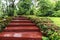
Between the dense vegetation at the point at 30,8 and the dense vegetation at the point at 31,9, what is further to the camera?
the dense vegetation at the point at 30,8

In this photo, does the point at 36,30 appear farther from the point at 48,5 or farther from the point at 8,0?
the point at 8,0

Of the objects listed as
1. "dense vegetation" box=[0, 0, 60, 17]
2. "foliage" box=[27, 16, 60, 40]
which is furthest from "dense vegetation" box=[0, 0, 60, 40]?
"foliage" box=[27, 16, 60, 40]

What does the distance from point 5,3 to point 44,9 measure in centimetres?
606

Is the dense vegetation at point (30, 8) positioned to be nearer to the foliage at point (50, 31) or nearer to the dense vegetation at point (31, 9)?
the dense vegetation at point (31, 9)

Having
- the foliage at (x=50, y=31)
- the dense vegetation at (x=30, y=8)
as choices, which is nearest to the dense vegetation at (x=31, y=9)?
the dense vegetation at (x=30, y=8)

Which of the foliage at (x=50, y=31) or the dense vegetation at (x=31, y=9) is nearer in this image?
the foliage at (x=50, y=31)

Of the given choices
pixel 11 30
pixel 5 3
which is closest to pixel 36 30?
pixel 11 30

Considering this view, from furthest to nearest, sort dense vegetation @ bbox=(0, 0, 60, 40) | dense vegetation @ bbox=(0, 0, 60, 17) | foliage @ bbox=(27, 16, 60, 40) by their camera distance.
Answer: dense vegetation @ bbox=(0, 0, 60, 17) → dense vegetation @ bbox=(0, 0, 60, 40) → foliage @ bbox=(27, 16, 60, 40)

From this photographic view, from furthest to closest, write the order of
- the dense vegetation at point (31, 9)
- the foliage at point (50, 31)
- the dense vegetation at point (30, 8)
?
the dense vegetation at point (30, 8)
the dense vegetation at point (31, 9)
the foliage at point (50, 31)

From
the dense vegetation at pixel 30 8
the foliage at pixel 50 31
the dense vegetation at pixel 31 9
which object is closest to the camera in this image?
the foliage at pixel 50 31

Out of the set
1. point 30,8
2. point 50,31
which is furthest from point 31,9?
point 50,31

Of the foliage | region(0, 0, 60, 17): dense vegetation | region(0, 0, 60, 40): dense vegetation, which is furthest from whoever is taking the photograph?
region(0, 0, 60, 17): dense vegetation

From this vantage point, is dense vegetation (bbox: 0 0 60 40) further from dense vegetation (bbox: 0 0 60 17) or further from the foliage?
the foliage

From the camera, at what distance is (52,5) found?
16500 millimetres
